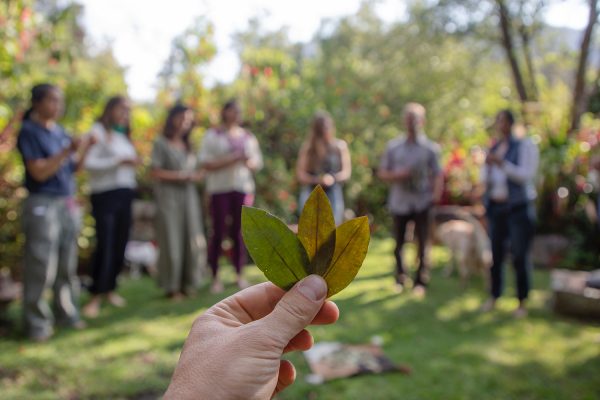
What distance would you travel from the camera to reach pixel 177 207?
5.12 meters

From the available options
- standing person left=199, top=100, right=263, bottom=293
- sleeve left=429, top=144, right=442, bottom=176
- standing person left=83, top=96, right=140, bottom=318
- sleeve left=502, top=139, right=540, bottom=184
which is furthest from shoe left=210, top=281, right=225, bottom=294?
sleeve left=502, top=139, right=540, bottom=184

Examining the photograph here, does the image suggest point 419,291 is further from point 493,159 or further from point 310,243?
point 310,243

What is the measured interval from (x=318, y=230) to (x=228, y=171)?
434cm

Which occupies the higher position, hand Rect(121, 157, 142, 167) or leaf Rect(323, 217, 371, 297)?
hand Rect(121, 157, 142, 167)

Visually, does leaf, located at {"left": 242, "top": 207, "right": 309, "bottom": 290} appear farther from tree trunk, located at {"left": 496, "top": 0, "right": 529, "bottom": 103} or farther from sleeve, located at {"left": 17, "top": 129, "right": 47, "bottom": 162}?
tree trunk, located at {"left": 496, "top": 0, "right": 529, "bottom": 103}

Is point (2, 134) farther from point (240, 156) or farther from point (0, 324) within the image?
point (240, 156)

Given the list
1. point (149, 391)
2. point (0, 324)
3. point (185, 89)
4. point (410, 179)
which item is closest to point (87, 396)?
point (149, 391)

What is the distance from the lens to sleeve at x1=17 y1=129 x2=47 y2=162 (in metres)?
3.58

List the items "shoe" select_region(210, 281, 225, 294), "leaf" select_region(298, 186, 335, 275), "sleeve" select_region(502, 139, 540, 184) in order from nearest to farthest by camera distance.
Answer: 1. "leaf" select_region(298, 186, 335, 275)
2. "sleeve" select_region(502, 139, 540, 184)
3. "shoe" select_region(210, 281, 225, 294)

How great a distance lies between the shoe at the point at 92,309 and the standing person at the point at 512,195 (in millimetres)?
3605

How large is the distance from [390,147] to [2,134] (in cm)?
362

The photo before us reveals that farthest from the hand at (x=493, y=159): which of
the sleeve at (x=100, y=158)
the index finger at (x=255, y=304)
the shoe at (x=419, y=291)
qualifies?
the index finger at (x=255, y=304)

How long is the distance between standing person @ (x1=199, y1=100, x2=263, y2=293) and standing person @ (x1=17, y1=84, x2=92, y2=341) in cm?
136

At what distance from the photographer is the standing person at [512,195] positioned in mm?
4379
